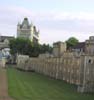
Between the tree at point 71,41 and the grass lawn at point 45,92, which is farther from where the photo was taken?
the tree at point 71,41

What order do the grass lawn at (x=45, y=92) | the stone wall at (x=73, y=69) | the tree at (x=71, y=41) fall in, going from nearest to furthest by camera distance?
the grass lawn at (x=45, y=92)
the stone wall at (x=73, y=69)
the tree at (x=71, y=41)

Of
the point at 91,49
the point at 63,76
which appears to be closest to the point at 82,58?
the point at 91,49

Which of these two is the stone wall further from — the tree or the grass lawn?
the tree

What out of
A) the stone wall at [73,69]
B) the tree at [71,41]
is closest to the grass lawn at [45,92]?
the stone wall at [73,69]

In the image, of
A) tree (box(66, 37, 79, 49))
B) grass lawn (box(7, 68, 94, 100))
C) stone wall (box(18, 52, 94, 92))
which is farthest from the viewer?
tree (box(66, 37, 79, 49))

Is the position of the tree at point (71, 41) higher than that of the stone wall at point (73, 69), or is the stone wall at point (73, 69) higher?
the tree at point (71, 41)

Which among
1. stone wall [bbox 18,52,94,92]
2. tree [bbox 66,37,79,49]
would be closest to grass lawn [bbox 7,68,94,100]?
stone wall [bbox 18,52,94,92]

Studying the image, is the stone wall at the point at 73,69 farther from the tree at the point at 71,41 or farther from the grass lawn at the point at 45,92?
the tree at the point at 71,41

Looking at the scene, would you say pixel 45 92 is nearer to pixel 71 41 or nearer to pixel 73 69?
pixel 73 69

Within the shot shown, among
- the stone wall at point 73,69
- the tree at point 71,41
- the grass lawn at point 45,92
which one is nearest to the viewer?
the grass lawn at point 45,92

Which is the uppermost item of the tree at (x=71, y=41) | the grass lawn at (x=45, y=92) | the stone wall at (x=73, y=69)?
the tree at (x=71, y=41)

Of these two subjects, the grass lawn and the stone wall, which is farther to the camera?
the stone wall

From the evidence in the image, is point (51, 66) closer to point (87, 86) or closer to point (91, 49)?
point (91, 49)

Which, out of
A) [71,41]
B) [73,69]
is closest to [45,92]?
[73,69]
